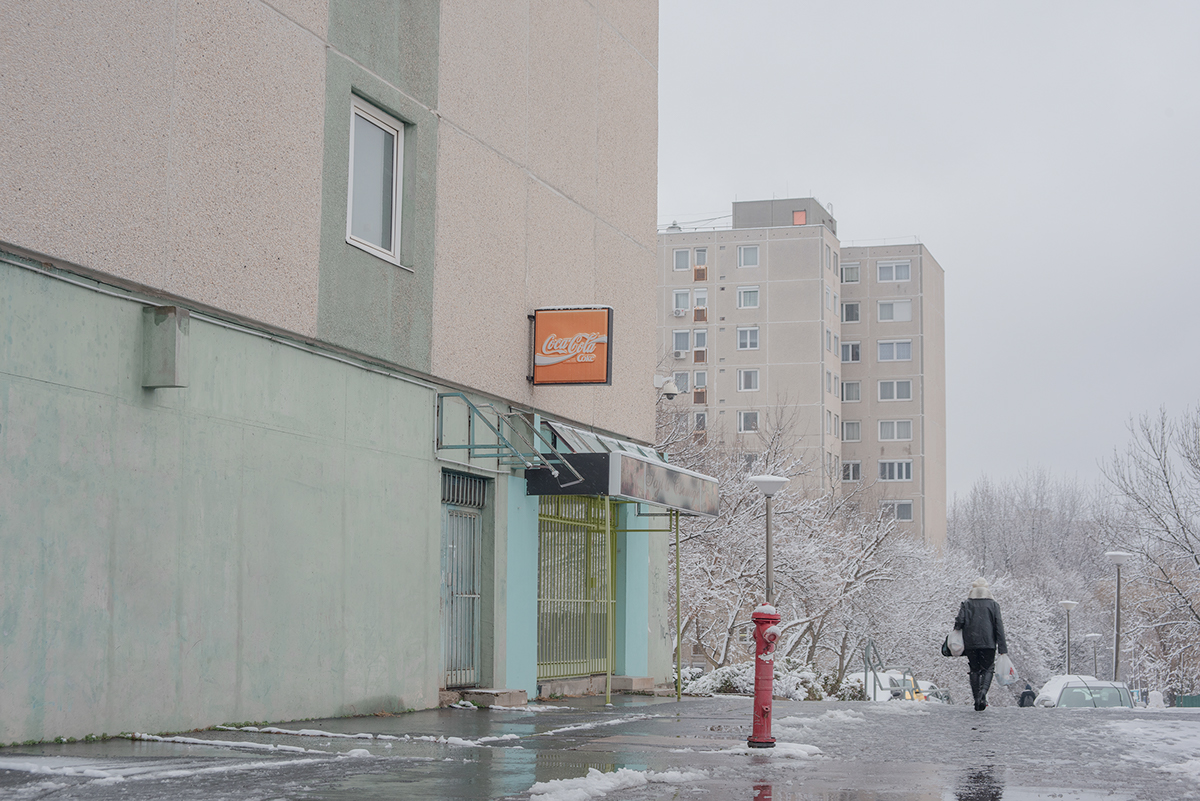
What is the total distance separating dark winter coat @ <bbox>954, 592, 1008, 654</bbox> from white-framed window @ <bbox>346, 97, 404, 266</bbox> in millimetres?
8685

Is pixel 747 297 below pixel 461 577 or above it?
above

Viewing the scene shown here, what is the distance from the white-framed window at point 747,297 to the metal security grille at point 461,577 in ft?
210

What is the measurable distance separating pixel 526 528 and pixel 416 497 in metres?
2.62

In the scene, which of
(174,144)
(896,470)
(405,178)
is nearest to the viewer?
(174,144)

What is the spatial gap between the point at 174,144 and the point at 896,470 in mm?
76273

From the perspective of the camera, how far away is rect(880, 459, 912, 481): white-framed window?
83.4 m

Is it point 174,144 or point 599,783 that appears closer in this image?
point 599,783

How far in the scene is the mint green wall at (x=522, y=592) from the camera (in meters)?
16.1

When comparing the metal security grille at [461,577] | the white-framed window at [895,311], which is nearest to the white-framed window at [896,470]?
the white-framed window at [895,311]

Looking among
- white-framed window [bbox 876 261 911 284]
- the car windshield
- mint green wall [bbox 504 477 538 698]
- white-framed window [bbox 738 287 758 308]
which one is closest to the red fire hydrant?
mint green wall [bbox 504 477 538 698]

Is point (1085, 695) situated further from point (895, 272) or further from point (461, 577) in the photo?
point (895, 272)

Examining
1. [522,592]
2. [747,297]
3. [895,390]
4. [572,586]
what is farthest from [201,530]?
[895,390]

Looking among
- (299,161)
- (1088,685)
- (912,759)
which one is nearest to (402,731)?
(912,759)

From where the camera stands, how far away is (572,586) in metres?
18.2
